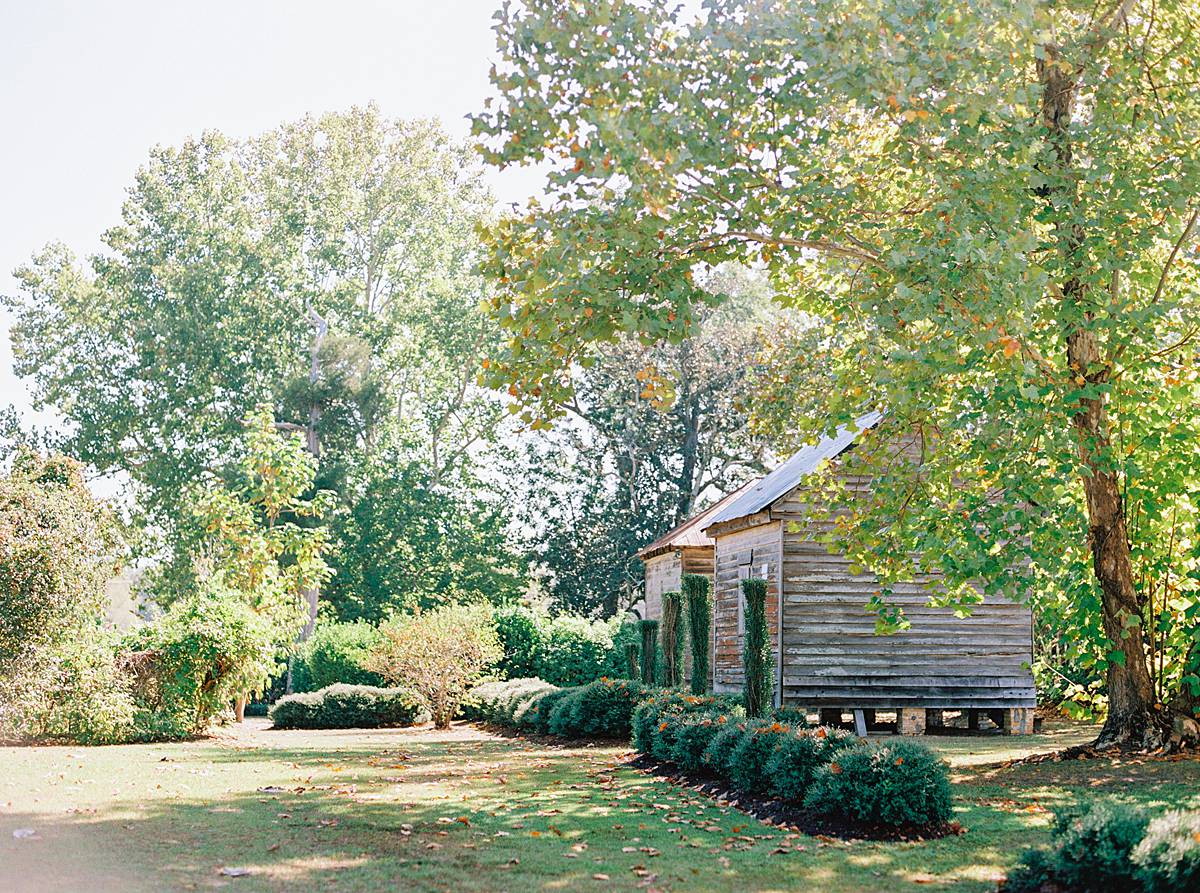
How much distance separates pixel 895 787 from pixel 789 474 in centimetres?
1430

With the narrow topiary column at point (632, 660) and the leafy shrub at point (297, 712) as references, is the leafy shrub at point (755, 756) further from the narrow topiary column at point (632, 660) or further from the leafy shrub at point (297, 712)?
the leafy shrub at point (297, 712)

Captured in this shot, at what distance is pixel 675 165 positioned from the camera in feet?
36.4

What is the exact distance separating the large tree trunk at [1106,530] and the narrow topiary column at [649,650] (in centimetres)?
791

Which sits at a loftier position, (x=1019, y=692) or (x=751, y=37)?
(x=751, y=37)

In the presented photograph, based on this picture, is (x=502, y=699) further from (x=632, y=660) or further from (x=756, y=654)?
(x=756, y=654)

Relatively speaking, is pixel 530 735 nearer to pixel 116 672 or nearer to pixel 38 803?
pixel 116 672

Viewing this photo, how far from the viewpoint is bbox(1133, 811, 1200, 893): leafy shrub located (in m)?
6.14

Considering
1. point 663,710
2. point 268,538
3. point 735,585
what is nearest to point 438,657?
point 268,538

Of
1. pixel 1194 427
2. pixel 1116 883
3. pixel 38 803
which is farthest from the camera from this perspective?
pixel 1194 427

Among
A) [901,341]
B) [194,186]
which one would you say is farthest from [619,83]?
[194,186]

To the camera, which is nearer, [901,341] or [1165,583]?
[901,341]

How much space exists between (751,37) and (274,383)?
95.9ft

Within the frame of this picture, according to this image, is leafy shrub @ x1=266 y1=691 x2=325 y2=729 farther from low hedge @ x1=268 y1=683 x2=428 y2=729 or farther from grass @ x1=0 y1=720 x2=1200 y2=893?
grass @ x1=0 y1=720 x2=1200 y2=893

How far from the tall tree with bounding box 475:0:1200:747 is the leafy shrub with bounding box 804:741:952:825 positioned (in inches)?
126
